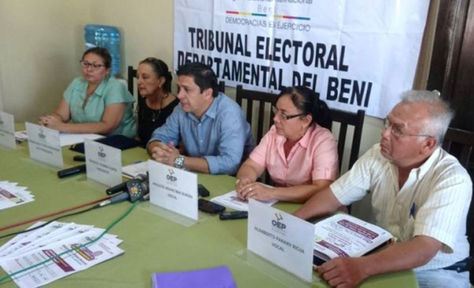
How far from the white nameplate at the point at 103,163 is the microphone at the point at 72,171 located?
0.19ft

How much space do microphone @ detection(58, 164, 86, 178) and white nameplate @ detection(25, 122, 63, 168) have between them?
86 millimetres

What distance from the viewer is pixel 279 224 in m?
1.05

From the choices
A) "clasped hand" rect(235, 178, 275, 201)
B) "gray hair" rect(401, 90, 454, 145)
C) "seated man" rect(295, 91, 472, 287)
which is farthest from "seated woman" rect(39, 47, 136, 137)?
"gray hair" rect(401, 90, 454, 145)

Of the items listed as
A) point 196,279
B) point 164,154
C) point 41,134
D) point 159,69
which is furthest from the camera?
point 159,69

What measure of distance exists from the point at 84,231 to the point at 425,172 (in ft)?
3.51

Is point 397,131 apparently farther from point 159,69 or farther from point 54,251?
point 159,69

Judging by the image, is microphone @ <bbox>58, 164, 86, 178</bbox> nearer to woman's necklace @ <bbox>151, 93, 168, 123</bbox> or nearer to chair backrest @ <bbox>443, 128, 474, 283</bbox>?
woman's necklace @ <bbox>151, 93, 168, 123</bbox>

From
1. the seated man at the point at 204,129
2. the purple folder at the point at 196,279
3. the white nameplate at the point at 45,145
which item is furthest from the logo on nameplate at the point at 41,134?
the purple folder at the point at 196,279

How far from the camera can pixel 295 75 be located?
2.34 meters

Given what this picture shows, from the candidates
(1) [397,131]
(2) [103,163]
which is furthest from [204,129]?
(1) [397,131]

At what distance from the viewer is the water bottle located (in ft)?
10.7

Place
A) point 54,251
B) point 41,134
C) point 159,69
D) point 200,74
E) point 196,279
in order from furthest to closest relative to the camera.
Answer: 1. point 159,69
2. point 200,74
3. point 41,134
4. point 54,251
5. point 196,279

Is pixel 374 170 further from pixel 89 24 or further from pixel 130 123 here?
pixel 89 24

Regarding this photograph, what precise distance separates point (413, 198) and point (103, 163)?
1.10 m
